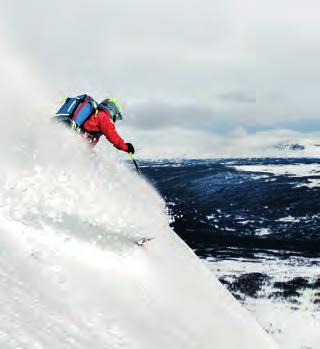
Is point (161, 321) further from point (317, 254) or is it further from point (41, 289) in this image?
point (317, 254)

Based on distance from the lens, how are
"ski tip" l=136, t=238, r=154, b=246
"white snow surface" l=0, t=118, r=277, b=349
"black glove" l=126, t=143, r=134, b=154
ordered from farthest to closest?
"black glove" l=126, t=143, r=134, b=154, "ski tip" l=136, t=238, r=154, b=246, "white snow surface" l=0, t=118, r=277, b=349

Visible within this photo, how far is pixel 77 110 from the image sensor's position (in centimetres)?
977

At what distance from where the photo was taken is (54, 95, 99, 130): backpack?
31.9ft

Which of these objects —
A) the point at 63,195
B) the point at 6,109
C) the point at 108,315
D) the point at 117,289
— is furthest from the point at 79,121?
the point at 108,315

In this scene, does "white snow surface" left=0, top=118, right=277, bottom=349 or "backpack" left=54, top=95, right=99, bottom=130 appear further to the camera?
"backpack" left=54, top=95, right=99, bottom=130

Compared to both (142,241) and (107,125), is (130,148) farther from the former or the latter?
(142,241)

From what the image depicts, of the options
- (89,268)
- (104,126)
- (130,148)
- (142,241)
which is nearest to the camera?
(89,268)

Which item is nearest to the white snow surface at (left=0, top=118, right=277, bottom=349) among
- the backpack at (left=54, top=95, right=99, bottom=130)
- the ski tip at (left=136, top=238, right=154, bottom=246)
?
the ski tip at (left=136, top=238, right=154, bottom=246)

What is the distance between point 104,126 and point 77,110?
72cm

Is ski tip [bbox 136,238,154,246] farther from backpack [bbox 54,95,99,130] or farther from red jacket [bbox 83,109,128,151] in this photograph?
backpack [bbox 54,95,99,130]

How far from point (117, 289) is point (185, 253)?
3196 mm

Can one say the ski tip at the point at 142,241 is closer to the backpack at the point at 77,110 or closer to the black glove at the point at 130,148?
the black glove at the point at 130,148

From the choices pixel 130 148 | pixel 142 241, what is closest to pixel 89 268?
pixel 142 241

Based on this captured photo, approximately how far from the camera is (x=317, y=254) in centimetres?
4878
